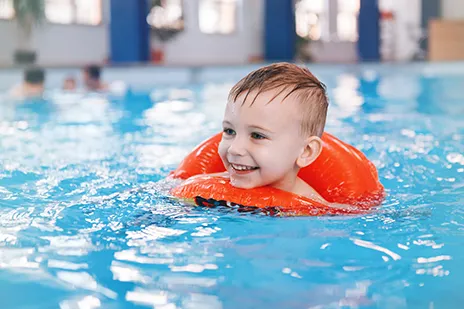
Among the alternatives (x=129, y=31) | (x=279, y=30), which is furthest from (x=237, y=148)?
(x=279, y=30)

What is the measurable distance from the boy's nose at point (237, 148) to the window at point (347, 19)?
61.6 feet

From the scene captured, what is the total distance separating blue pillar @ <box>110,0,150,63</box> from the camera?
12.0 meters

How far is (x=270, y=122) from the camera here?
2.00 metres

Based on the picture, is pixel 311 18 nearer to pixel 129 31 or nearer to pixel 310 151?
pixel 129 31

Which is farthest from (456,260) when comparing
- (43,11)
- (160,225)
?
(43,11)

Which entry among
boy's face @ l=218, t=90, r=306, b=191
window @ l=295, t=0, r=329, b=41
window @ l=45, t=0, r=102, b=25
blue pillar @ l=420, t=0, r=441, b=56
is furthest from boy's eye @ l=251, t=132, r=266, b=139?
blue pillar @ l=420, t=0, r=441, b=56

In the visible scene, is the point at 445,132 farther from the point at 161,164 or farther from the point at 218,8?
the point at 218,8

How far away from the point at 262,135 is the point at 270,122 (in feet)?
0.16

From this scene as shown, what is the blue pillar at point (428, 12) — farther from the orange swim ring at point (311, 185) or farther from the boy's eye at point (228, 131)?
the boy's eye at point (228, 131)

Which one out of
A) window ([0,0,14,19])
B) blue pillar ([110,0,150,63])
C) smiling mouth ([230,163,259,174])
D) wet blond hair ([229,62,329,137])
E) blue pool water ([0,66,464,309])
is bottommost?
blue pool water ([0,66,464,309])

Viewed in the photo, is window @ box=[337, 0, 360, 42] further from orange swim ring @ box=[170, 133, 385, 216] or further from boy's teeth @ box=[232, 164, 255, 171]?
boy's teeth @ box=[232, 164, 255, 171]

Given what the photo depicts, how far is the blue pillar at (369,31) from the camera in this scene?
59.9 ft

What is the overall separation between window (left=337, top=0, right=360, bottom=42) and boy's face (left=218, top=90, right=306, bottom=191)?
737 inches

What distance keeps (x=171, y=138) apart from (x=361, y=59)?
586 inches
